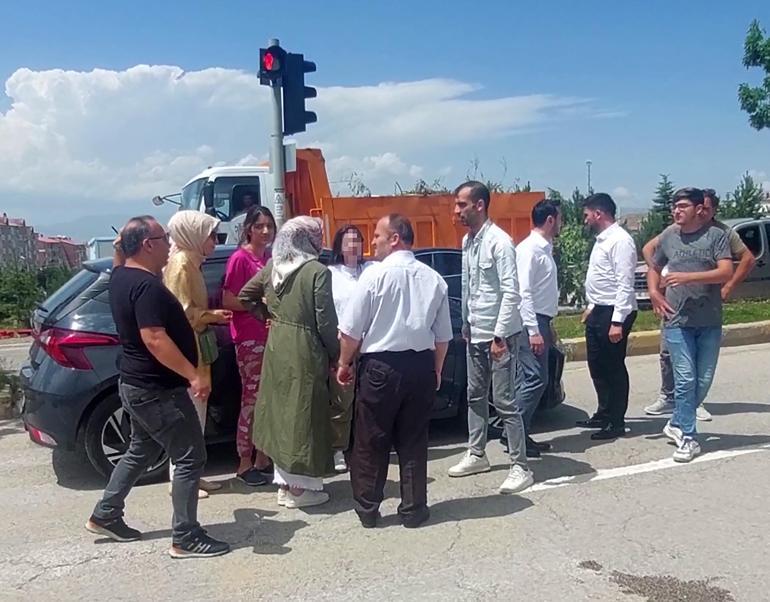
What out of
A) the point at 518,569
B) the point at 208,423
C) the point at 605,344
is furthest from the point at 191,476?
the point at 605,344

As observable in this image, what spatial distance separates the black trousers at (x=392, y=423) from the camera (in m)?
4.64

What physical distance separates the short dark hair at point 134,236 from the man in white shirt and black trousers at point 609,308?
11.6 feet

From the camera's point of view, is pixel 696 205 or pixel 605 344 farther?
pixel 605 344

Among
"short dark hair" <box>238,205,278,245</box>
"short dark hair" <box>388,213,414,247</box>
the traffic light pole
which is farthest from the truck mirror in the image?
"short dark hair" <box>388,213,414,247</box>

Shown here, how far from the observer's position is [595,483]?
5375 millimetres

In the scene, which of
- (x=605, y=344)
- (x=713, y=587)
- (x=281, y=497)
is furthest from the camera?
(x=605, y=344)

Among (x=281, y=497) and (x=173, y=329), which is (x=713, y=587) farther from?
(x=173, y=329)

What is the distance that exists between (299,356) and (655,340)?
268 inches

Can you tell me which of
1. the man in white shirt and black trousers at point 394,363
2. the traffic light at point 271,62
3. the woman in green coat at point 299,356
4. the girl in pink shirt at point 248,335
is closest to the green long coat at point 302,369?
the woman in green coat at point 299,356

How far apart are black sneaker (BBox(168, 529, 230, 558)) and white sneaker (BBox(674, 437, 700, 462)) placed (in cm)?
321

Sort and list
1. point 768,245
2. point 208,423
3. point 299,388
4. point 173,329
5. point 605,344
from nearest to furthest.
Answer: point 173,329 < point 299,388 < point 208,423 < point 605,344 < point 768,245

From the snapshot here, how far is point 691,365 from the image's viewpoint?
5.82 metres

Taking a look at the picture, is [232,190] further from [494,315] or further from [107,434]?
[494,315]

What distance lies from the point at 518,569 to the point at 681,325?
253 cm
